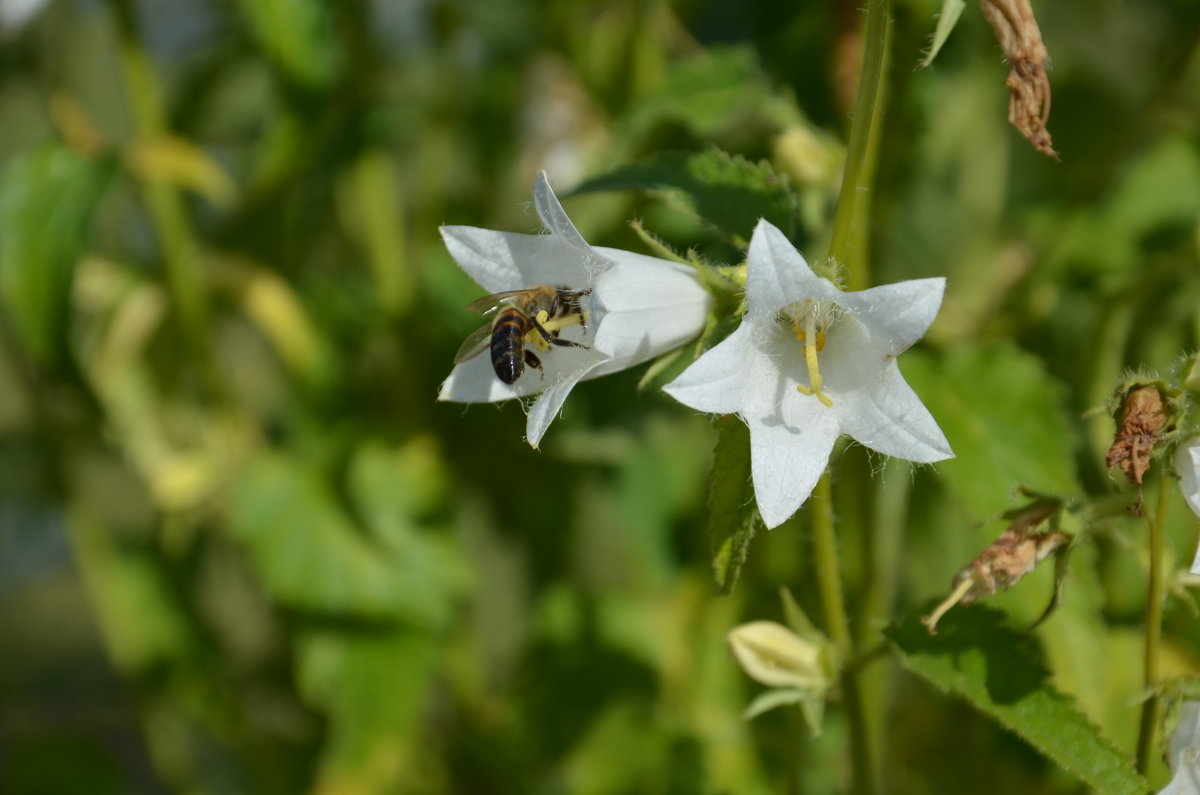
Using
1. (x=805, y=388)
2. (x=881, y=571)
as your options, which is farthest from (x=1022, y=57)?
(x=881, y=571)

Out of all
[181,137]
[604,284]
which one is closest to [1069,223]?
[604,284]

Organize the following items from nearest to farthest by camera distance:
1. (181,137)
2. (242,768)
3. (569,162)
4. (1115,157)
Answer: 1. (1115,157)
2. (181,137)
3. (569,162)
4. (242,768)

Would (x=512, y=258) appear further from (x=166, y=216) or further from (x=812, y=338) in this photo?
(x=166, y=216)

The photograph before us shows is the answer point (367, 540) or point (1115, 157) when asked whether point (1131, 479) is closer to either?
point (1115, 157)

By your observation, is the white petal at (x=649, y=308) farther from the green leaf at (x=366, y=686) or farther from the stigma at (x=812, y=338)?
the green leaf at (x=366, y=686)

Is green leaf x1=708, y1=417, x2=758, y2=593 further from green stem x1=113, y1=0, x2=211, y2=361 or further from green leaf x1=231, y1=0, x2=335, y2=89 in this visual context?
green stem x1=113, y1=0, x2=211, y2=361

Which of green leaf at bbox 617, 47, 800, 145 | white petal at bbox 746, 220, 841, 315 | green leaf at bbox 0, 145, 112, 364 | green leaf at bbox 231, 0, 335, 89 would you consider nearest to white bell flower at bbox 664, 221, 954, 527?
white petal at bbox 746, 220, 841, 315
